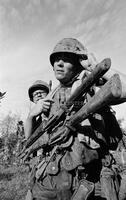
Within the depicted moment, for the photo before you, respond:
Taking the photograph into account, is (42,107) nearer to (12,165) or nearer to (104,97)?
(104,97)

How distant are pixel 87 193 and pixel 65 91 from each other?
153cm

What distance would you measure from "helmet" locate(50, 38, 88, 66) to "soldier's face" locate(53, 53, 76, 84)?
0.37 feet

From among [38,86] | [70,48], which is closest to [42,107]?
[70,48]

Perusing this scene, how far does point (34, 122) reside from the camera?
3.98 meters

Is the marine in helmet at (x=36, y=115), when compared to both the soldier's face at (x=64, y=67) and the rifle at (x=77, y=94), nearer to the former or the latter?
the rifle at (x=77, y=94)

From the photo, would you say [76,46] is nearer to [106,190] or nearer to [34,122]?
[34,122]

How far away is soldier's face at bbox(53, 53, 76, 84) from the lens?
11.7 ft

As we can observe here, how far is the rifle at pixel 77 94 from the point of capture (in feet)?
8.59

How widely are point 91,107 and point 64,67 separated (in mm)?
1044

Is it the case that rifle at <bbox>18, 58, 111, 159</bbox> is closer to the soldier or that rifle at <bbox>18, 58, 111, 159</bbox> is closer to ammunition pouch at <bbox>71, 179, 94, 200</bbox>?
the soldier

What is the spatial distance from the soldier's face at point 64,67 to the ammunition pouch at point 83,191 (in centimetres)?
150

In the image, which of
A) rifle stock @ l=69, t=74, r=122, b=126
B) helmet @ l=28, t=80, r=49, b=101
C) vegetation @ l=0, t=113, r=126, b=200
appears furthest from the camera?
vegetation @ l=0, t=113, r=126, b=200

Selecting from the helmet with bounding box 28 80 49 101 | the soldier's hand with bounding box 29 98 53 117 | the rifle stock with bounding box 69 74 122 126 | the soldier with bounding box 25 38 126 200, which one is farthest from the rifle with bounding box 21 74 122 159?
the helmet with bounding box 28 80 49 101

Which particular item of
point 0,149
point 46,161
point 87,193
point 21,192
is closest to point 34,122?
point 46,161
